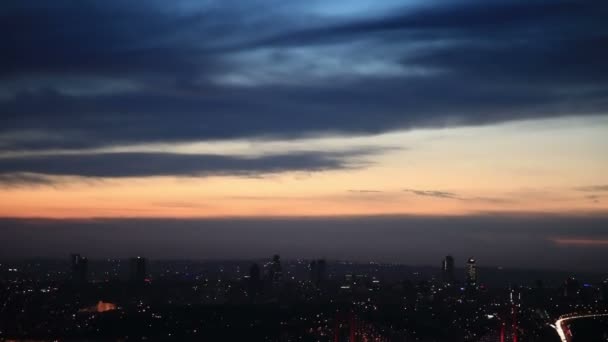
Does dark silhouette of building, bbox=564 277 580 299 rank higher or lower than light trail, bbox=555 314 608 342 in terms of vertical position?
lower

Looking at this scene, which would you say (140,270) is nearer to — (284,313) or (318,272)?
(318,272)

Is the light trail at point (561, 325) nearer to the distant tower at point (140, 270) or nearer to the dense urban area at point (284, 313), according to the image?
the dense urban area at point (284, 313)

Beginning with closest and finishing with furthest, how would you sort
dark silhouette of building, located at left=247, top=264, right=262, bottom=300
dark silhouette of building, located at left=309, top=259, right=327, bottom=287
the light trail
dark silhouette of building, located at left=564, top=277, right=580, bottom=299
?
1. the light trail
2. dark silhouette of building, located at left=247, top=264, right=262, bottom=300
3. dark silhouette of building, located at left=564, top=277, right=580, bottom=299
4. dark silhouette of building, located at left=309, top=259, right=327, bottom=287

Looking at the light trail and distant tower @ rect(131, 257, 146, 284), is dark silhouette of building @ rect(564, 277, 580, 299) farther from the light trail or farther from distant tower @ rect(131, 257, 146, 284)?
distant tower @ rect(131, 257, 146, 284)

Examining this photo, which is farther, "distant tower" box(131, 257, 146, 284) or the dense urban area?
"distant tower" box(131, 257, 146, 284)

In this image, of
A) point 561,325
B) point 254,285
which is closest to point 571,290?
point 254,285

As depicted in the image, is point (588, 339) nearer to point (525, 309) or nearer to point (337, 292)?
point (525, 309)

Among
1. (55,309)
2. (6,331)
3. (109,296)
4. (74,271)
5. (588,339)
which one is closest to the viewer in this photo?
→ (588,339)

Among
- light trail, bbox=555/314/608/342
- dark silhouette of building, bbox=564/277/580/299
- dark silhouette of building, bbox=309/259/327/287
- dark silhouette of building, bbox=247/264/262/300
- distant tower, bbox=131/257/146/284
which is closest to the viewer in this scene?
light trail, bbox=555/314/608/342

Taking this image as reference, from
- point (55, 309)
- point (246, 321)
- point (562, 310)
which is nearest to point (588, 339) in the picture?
point (246, 321)

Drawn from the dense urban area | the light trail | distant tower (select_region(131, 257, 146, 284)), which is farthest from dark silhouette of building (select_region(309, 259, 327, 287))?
the light trail

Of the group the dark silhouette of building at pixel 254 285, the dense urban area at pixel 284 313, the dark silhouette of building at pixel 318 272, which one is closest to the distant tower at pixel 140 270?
the dense urban area at pixel 284 313
